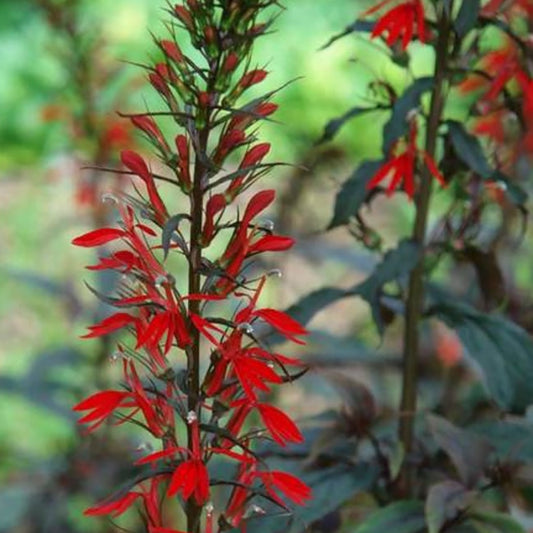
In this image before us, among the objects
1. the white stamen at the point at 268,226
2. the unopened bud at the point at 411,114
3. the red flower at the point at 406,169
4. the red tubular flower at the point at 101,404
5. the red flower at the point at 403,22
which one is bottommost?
the red tubular flower at the point at 101,404

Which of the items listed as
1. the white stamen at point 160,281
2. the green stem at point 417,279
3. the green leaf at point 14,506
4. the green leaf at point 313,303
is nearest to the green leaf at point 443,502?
the green stem at point 417,279

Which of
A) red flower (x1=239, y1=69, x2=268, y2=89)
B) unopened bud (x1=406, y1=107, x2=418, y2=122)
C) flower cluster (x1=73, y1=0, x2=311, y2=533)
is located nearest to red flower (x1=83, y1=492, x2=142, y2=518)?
flower cluster (x1=73, y1=0, x2=311, y2=533)

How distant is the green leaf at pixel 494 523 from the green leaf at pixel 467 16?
0.57m

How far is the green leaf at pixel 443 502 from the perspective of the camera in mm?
1351

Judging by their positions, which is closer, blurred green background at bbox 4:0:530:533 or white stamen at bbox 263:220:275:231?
white stamen at bbox 263:220:275:231

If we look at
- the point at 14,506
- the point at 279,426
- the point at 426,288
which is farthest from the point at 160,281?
the point at 14,506

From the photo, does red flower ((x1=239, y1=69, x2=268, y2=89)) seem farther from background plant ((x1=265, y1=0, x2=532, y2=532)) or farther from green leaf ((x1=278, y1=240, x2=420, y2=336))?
green leaf ((x1=278, y1=240, x2=420, y2=336))

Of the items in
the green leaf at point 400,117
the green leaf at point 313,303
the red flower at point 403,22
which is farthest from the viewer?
the green leaf at point 313,303

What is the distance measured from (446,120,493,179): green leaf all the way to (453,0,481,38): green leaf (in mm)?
147

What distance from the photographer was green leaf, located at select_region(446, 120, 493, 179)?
1.44m

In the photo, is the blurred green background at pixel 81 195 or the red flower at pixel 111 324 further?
the blurred green background at pixel 81 195

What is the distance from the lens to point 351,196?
150 cm

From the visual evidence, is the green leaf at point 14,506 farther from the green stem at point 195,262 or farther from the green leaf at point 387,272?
the green stem at point 195,262

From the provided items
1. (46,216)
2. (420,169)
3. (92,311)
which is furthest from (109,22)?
(420,169)
